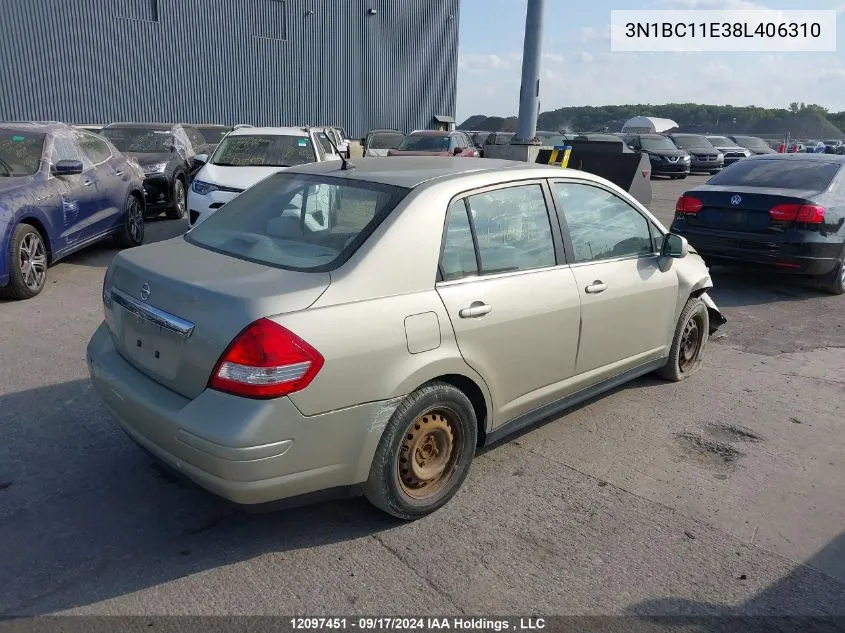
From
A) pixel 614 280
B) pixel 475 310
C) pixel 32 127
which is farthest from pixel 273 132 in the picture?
pixel 475 310

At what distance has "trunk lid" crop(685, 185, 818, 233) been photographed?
7.66m

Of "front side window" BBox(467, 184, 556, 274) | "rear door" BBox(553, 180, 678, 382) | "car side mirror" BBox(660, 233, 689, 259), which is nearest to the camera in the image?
"front side window" BBox(467, 184, 556, 274)

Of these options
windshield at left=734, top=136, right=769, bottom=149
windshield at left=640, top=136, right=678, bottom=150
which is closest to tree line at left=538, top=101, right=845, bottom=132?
windshield at left=734, top=136, right=769, bottom=149

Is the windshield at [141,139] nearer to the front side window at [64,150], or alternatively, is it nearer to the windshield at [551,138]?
the front side window at [64,150]

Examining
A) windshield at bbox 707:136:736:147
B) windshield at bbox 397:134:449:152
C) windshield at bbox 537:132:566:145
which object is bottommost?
windshield at bbox 397:134:449:152

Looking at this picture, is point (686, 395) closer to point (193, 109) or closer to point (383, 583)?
point (383, 583)

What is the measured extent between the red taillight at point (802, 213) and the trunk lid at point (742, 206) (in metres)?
0.05

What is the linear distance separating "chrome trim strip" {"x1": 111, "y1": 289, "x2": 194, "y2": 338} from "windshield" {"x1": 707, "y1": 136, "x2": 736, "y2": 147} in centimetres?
3384

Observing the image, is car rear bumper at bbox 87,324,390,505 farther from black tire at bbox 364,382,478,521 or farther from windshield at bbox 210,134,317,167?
windshield at bbox 210,134,317,167

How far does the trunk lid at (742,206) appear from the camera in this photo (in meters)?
7.66

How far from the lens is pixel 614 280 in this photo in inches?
164

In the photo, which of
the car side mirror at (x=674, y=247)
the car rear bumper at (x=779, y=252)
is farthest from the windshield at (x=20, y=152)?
the car rear bumper at (x=779, y=252)

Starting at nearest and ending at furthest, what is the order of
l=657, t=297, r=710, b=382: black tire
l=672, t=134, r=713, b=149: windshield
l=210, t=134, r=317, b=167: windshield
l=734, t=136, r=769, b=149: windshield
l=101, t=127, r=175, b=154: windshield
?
l=657, t=297, r=710, b=382: black tire
l=210, t=134, r=317, b=167: windshield
l=101, t=127, r=175, b=154: windshield
l=672, t=134, r=713, b=149: windshield
l=734, t=136, r=769, b=149: windshield

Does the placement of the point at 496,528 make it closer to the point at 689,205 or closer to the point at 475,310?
the point at 475,310
